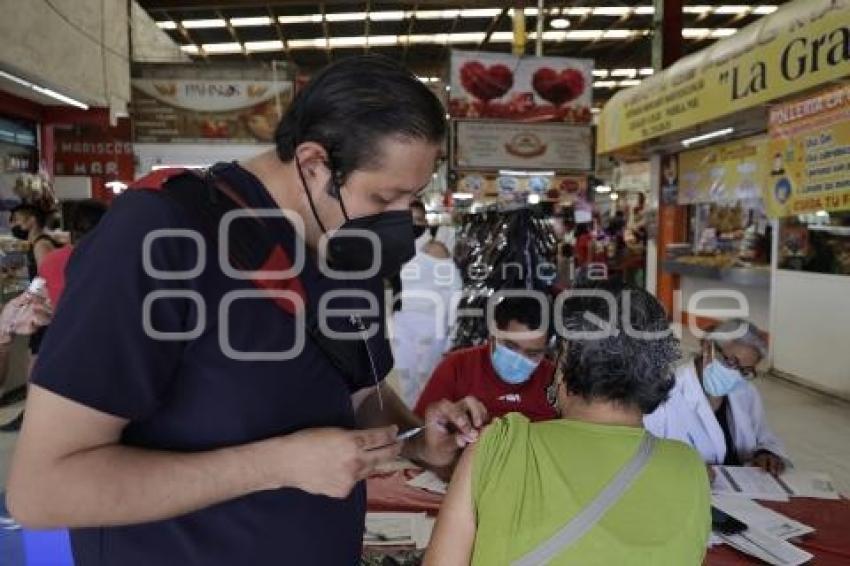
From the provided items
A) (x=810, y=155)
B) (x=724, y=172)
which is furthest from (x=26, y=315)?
(x=724, y=172)

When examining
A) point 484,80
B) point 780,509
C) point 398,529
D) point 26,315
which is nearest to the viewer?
point 26,315

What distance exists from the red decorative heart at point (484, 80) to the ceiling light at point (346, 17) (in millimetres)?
7437

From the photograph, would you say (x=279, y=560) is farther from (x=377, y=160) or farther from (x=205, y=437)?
(x=377, y=160)

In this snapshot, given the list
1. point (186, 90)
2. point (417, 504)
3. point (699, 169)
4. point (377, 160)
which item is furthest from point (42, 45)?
point (699, 169)

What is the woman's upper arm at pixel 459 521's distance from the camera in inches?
54.8

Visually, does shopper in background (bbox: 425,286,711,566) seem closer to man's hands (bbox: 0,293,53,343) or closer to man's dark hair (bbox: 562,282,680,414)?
man's dark hair (bbox: 562,282,680,414)

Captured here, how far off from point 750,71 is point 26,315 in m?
5.65

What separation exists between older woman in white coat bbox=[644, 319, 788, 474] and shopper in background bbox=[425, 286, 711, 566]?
1.40 meters

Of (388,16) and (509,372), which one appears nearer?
(509,372)

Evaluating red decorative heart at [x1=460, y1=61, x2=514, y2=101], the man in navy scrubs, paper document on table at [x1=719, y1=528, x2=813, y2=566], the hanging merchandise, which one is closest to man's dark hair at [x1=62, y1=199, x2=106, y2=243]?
the hanging merchandise

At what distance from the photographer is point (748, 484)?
A: 247 cm

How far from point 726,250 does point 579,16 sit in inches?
261

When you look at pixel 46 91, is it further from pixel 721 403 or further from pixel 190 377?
pixel 190 377

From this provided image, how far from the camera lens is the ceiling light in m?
13.1
